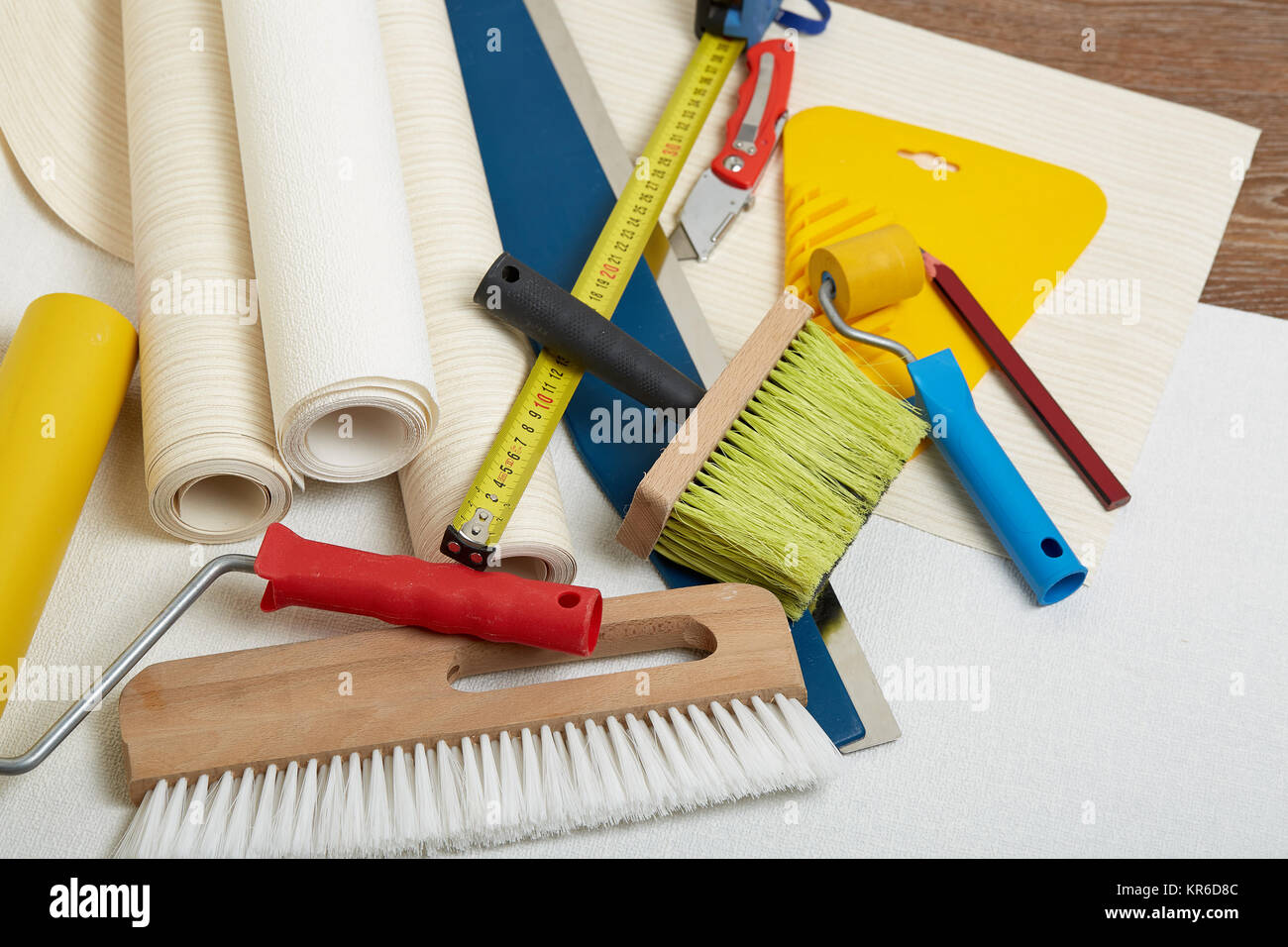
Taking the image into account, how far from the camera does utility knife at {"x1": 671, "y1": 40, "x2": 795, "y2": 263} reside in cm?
139

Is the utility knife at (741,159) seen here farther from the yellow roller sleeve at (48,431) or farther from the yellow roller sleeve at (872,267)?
the yellow roller sleeve at (48,431)

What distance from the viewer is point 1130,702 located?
1140 mm

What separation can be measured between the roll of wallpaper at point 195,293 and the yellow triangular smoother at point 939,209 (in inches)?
26.2

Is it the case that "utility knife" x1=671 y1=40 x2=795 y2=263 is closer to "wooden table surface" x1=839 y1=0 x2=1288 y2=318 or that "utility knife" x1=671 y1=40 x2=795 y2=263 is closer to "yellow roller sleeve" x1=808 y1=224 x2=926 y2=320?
"yellow roller sleeve" x1=808 y1=224 x2=926 y2=320

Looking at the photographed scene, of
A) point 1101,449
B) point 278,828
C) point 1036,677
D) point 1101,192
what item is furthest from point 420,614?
point 1101,192

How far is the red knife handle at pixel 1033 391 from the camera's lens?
1.25 metres

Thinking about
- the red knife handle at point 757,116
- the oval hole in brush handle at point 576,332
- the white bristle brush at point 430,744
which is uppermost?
the red knife handle at point 757,116

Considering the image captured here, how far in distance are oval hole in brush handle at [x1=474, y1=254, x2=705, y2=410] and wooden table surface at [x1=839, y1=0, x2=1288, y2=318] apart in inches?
32.4

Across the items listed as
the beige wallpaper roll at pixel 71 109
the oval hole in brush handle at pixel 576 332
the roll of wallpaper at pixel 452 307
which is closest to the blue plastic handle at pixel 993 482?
the oval hole in brush handle at pixel 576 332

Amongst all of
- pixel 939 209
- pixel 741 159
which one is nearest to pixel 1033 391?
pixel 939 209

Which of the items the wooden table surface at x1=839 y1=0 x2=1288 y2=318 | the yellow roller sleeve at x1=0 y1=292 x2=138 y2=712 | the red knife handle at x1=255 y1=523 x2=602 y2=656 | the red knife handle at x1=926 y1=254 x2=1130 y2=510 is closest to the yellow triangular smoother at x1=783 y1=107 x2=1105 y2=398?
the red knife handle at x1=926 y1=254 x2=1130 y2=510

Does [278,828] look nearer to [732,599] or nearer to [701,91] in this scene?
[732,599]

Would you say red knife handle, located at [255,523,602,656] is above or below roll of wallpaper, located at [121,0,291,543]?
below

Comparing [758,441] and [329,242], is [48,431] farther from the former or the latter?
[758,441]
